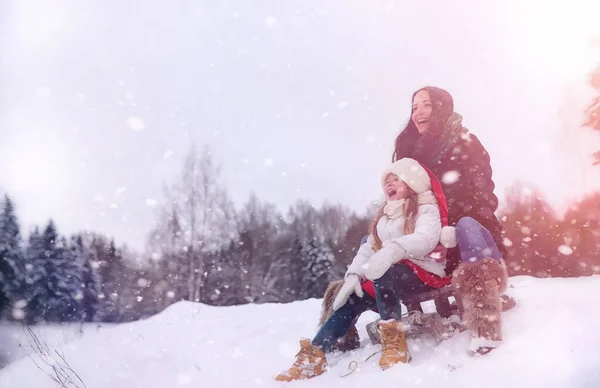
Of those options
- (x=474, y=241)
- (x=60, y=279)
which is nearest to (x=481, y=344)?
(x=474, y=241)

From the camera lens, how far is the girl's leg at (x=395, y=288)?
121 inches

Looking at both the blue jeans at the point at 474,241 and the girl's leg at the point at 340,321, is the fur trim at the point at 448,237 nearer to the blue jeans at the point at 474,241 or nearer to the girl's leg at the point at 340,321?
the blue jeans at the point at 474,241

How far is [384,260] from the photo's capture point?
303 centimetres

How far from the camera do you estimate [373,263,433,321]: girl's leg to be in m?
3.08

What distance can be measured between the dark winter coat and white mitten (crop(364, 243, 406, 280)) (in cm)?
46

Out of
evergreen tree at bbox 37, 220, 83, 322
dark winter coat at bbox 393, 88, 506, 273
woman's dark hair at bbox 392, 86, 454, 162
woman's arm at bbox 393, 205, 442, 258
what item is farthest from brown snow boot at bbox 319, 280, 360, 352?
evergreen tree at bbox 37, 220, 83, 322

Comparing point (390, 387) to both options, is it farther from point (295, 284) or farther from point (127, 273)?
point (127, 273)

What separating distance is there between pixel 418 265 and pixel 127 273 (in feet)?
67.3

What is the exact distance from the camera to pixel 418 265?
10.2 feet

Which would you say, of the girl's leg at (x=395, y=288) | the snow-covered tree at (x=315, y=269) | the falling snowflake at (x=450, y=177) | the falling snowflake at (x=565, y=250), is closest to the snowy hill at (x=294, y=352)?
the girl's leg at (x=395, y=288)

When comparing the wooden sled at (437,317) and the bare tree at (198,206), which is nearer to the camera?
the wooden sled at (437,317)

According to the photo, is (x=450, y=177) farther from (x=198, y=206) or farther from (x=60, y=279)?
(x=60, y=279)

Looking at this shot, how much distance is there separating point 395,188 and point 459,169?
534 mm

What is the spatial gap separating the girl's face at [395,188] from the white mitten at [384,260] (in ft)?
1.50
